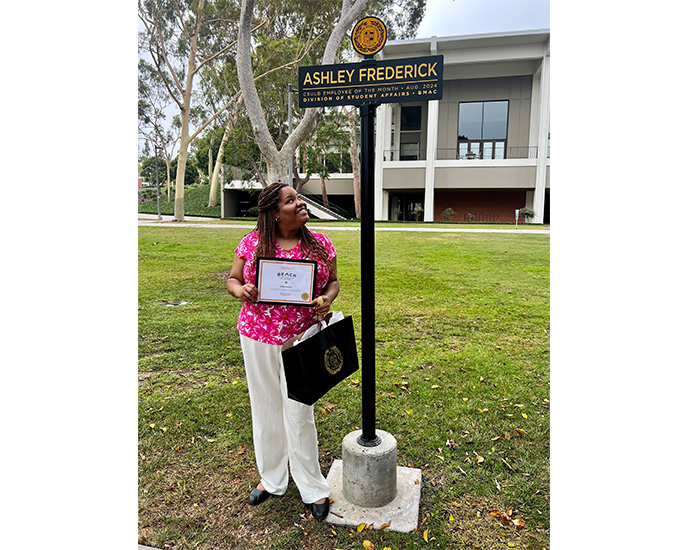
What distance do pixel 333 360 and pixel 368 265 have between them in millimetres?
542

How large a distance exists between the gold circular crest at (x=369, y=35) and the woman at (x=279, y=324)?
33.2 inches

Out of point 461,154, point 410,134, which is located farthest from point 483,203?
point 410,134

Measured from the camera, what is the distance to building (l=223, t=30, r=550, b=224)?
2316 centimetres

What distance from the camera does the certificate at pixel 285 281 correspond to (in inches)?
89.7

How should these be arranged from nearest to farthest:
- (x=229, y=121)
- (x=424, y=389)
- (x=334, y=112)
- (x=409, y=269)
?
(x=424, y=389), (x=409, y=269), (x=334, y=112), (x=229, y=121)

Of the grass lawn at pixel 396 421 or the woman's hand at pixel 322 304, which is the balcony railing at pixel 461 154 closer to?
the grass lawn at pixel 396 421

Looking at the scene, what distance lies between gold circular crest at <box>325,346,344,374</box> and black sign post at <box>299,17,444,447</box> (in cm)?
19

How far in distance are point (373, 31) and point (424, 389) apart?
2999 millimetres

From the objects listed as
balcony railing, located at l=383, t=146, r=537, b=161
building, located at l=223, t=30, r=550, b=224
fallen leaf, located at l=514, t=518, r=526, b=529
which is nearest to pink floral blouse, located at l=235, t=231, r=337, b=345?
fallen leaf, located at l=514, t=518, r=526, b=529

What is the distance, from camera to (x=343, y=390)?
421 cm

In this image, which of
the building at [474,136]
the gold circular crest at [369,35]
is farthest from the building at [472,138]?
the gold circular crest at [369,35]

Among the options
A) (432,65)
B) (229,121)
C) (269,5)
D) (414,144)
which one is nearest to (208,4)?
(269,5)

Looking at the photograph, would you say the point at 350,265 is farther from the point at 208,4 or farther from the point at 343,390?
the point at 208,4

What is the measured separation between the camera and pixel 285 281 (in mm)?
2293
